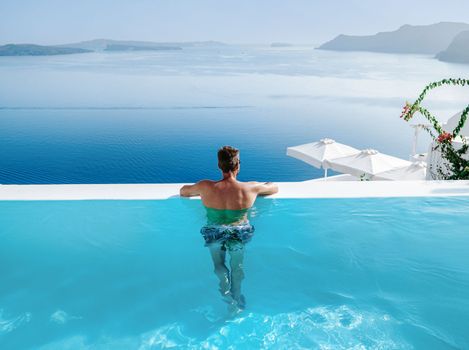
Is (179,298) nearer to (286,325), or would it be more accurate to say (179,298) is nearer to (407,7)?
(286,325)

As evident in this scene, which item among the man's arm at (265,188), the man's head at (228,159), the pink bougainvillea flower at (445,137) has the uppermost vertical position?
the man's head at (228,159)

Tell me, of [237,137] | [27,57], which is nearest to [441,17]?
[237,137]

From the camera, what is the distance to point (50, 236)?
3451 millimetres

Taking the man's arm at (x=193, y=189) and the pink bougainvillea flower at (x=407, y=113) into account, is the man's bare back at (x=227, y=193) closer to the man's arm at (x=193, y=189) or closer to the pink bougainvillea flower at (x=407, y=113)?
the man's arm at (x=193, y=189)

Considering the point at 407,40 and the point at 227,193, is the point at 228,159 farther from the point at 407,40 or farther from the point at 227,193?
the point at 407,40

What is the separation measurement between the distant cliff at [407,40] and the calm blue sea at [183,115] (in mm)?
8020

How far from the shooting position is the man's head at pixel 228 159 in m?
2.84

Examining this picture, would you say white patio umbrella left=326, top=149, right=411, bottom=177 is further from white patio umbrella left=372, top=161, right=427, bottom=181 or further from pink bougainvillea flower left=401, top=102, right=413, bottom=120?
pink bougainvillea flower left=401, top=102, right=413, bottom=120

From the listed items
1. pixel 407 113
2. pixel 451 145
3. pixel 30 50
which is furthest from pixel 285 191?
pixel 30 50

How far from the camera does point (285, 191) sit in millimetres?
3625

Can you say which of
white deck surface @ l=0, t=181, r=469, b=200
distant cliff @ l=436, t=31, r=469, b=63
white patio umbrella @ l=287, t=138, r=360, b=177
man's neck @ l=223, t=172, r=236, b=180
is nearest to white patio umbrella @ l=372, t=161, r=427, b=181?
white patio umbrella @ l=287, t=138, r=360, b=177

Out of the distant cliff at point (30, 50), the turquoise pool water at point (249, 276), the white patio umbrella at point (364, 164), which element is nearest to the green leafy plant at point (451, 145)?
the turquoise pool water at point (249, 276)

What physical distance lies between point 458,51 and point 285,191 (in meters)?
59.8

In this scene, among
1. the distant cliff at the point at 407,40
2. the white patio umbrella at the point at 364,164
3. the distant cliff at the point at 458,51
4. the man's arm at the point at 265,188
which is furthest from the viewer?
the distant cliff at the point at 458,51
